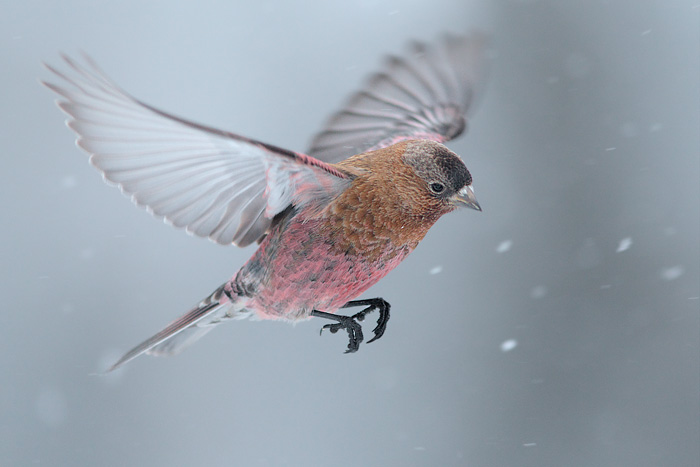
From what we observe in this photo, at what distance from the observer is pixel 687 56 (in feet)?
19.6

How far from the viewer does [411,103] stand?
2928 millimetres

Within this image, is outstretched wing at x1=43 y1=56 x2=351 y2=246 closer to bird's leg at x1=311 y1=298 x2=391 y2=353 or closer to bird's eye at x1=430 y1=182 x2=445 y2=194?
bird's eye at x1=430 y1=182 x2=445 y2=194

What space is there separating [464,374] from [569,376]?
854mm

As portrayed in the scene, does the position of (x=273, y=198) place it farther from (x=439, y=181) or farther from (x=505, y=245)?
(x=505, y=245)

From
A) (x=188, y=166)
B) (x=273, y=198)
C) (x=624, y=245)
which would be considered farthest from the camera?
(x=624, y=245)

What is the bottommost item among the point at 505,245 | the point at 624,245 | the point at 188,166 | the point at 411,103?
the point at 624,245

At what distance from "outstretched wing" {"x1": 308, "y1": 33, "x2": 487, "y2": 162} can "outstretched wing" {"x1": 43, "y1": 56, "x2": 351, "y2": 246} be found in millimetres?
707

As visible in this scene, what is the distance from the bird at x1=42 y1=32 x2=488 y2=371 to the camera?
1826 millimetres

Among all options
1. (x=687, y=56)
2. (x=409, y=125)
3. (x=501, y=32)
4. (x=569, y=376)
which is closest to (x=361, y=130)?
(x=409, y=125)

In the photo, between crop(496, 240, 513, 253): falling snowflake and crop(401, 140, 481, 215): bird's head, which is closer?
crop(401, 140, 481, 215): bird's head

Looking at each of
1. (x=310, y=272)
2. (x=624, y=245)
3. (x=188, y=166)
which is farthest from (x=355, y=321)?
(x=624, y=245)

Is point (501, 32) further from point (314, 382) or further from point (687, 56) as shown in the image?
point (314, 382)

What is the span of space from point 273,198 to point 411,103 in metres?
0.98

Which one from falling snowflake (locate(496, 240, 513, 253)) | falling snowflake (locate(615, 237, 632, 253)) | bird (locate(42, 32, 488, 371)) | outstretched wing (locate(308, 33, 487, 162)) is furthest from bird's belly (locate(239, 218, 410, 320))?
falling snowflake (locate(615, 237, 632, 253))
